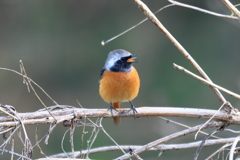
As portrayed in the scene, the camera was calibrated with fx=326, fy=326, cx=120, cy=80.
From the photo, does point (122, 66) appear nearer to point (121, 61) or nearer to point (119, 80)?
point (121, 61)

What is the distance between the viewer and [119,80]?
396 centimetres

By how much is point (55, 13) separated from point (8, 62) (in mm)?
1535

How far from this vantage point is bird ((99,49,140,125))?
3.94 m

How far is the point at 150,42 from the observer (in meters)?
7.49

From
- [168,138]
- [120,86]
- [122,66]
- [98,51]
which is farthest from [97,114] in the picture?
[98,51]

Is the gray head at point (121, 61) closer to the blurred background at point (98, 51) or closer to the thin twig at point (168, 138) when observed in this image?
the thin twig at point (168, 138)

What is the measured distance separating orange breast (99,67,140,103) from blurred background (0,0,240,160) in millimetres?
2935

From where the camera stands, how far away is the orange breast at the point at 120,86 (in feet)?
12.9

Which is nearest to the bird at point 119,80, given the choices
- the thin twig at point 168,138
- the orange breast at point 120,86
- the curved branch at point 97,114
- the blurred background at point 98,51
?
the orange breast at point 120,86

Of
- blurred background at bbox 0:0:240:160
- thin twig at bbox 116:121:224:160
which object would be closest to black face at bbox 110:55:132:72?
thin twig at bbox 116:121:224:160

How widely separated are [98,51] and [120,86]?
3620 millimetres

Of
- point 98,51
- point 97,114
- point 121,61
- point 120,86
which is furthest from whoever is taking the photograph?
point 98,51

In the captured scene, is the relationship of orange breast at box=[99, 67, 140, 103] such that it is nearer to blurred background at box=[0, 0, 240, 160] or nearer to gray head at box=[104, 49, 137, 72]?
gray head at box=[104, 49, 137, 72]

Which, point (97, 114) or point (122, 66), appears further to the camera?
point (122, 66)
